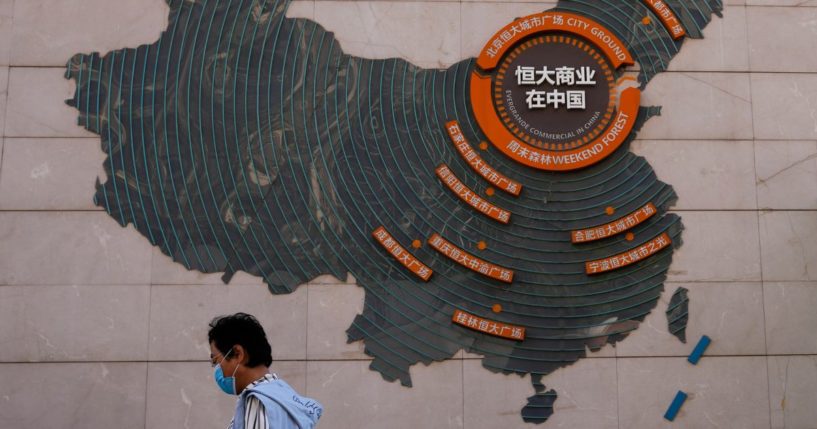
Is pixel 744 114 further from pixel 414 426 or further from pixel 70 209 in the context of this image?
pixel 70 209

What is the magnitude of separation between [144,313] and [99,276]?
0.31 meters

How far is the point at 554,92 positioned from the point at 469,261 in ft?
3.42

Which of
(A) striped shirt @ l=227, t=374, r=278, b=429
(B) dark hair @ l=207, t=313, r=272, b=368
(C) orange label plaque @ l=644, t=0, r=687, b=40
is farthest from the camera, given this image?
(C) orange label plaque @ l=644, t=0, r=687, b=40

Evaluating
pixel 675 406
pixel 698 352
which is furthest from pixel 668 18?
pixel 675 406

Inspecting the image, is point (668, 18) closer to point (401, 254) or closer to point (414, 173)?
point (414, 173)

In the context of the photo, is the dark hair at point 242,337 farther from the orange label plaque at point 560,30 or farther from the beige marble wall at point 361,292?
the orange label plaque at point 560,30

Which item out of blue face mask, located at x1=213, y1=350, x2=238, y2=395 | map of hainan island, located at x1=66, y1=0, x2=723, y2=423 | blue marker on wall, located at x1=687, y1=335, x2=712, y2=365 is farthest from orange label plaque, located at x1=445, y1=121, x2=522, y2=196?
blue face mask, located at x1=213, y1=350, x2=238, y2=395

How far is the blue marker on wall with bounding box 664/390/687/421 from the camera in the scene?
416 centimetres

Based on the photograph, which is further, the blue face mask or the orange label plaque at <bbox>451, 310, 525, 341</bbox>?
the orange label plaque at <bbox>451, 310, 525, 341</bbox>

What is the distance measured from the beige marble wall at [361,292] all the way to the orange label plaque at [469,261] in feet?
1.52

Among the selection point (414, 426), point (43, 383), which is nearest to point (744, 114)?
point (414, 426)

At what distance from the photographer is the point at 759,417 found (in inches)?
165

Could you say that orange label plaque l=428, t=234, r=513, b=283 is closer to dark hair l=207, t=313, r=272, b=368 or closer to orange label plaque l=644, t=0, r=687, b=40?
orange label plaque l=644, t=0, r=687, b=40

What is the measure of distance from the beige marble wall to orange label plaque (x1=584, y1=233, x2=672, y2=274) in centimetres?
14
